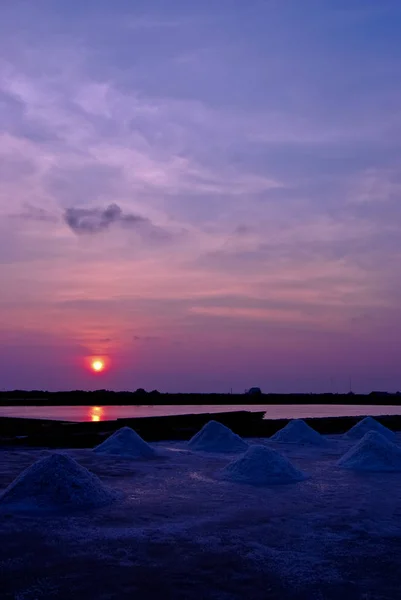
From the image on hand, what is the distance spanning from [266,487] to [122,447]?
352 centimetres

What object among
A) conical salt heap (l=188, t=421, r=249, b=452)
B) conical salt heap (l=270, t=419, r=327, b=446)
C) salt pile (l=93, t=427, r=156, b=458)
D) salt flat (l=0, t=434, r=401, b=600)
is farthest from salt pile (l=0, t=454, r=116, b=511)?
conical salt heap (l=270, t=419, r=327, b=446)

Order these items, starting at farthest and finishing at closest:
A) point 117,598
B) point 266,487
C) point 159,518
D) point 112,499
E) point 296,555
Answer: point 266,487, point 112,499, point 159,518, point 296,555, point 117,598

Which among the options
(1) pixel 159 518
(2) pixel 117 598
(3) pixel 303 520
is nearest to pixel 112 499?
(1) pixel 159 518

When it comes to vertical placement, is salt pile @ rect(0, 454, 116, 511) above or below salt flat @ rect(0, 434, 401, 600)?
above

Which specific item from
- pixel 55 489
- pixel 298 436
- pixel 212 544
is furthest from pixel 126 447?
pixel 212 544

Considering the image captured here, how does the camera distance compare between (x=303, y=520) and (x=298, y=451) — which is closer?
(x=303, y=520)

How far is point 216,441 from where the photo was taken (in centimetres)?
1020

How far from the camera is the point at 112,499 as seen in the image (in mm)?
5066

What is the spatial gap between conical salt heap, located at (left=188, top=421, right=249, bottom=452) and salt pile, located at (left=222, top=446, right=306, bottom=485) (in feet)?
10.3

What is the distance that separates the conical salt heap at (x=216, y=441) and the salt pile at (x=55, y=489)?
5041mm

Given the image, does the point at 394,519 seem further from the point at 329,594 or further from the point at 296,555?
the point at 329,594

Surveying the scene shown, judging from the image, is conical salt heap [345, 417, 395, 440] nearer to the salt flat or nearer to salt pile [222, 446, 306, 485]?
salt pile [222, 446, 306, 485]

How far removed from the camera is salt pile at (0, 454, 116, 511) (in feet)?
15.5

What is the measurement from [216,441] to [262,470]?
3759 mm
